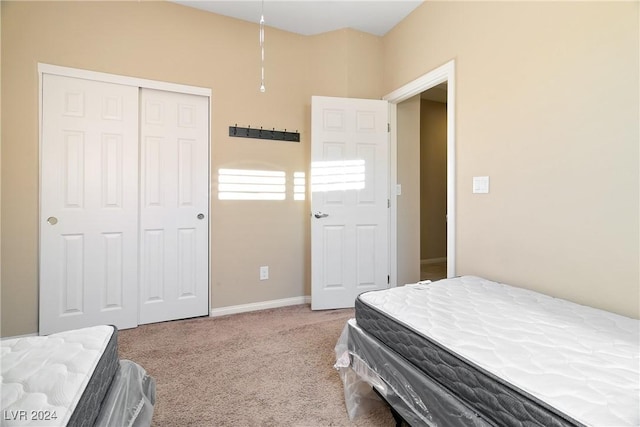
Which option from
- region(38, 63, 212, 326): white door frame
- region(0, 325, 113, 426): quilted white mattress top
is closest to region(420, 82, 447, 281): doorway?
region(38, 63, 212, 326): white door frame

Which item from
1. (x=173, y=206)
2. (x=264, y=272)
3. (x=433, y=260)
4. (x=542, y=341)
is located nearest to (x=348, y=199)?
(x=264, y=272)

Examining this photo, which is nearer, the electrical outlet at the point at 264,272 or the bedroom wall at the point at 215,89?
the bedroom wall at the point at 215,89

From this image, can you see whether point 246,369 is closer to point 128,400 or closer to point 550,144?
point 128,400

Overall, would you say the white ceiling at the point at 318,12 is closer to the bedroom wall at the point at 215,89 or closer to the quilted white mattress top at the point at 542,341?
the bedroom wall at the point at 215,89

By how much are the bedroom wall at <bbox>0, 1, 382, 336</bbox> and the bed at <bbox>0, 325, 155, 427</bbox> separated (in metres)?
1.56

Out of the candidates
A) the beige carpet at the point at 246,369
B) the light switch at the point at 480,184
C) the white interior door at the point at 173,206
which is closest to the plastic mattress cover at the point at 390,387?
the beige carpet at the point at 246,369

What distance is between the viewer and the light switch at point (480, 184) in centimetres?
200

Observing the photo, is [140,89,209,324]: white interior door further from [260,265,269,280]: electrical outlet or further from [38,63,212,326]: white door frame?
[260,265,269,280]: electrical outlet

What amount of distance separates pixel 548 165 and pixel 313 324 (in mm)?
1995

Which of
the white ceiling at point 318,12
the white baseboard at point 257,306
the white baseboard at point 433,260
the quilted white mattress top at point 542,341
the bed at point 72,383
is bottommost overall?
the white baseboard at point 257,306

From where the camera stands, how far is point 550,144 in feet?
5.35

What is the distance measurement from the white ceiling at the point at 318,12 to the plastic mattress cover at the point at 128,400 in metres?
2.84

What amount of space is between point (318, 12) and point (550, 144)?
7.30 feet

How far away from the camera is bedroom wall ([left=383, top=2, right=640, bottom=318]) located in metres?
1.37
